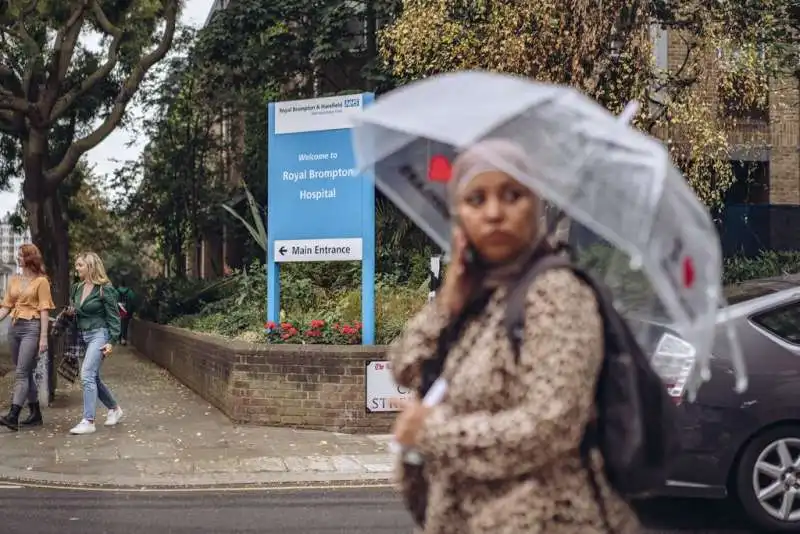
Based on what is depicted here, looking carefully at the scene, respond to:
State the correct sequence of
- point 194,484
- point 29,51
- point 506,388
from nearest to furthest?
point 506,388
point 194,484
point 29,51

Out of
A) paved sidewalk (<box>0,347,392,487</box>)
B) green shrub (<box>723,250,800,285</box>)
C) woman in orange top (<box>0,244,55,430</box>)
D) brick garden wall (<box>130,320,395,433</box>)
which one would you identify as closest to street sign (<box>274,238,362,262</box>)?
brick garden wall (<box>130,320,395,433</box>)

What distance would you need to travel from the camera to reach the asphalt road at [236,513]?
22.5 feet

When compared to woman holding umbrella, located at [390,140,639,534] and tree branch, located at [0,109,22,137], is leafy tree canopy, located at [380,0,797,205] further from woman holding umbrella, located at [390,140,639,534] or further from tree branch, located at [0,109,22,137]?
woman holding umbrella, located at [390,140,639,534]

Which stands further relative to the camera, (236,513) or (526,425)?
(236,513)

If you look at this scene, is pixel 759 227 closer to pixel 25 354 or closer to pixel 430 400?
pixel 25 354

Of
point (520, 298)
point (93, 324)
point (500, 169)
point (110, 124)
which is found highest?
point (110, 124)

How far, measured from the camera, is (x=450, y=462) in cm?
230

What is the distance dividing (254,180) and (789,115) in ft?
37.2

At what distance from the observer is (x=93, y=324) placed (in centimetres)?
1077

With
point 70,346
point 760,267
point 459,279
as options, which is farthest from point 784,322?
point 760,267

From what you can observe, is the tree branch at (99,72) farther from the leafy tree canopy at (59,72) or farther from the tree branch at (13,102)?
the tree branch at (13,102)

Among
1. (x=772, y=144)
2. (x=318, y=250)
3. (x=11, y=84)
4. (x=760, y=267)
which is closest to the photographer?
(x=318, y=250)

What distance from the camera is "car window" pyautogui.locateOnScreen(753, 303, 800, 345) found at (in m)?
6.80

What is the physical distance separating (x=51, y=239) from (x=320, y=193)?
10.6 meters
